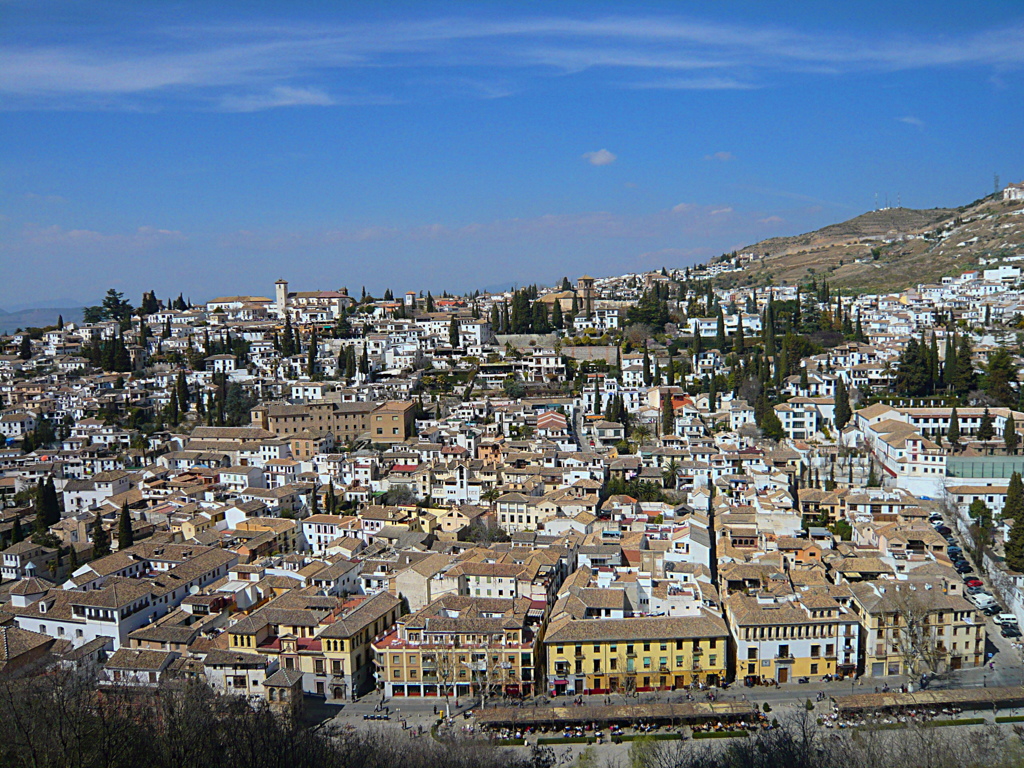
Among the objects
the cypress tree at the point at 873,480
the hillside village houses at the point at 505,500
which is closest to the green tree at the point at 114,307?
the hillside village houses at the point at 505,500

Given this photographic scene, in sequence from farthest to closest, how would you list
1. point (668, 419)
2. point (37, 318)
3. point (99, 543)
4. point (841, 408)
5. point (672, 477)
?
point (37, 318) < point (668, 419) < point (841, 408) < point (672, 477) < point (99, 543)

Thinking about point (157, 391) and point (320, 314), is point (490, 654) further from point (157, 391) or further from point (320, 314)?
point (320, 314)

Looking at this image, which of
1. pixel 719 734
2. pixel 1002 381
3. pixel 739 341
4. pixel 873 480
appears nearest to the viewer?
pixel 719 734

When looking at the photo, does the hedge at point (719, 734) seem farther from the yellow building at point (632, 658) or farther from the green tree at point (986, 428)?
the green tree at point (986, 428)

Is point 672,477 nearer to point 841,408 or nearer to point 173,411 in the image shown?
point 841,408

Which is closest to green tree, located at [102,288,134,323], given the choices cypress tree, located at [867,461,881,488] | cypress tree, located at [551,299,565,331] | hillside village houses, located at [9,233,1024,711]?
hillside village houses, located at [9,233,1024,711]

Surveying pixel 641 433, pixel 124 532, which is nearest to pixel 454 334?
pixel 641 433
